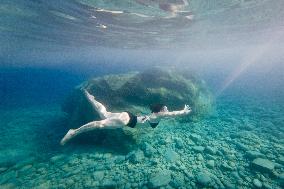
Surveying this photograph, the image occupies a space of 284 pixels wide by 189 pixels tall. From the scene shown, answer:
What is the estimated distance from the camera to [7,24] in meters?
19.4

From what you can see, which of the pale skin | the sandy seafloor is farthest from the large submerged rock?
the pale skin

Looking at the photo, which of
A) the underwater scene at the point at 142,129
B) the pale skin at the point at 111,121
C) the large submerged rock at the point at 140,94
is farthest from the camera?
the large submerged rock at the point at 140,94

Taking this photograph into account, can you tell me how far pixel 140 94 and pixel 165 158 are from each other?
5.20 meters

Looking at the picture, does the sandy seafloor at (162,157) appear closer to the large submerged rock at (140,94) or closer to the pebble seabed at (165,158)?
the pebble seabed at (165,158)

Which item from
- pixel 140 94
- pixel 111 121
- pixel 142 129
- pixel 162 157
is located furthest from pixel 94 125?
pixel 140 94

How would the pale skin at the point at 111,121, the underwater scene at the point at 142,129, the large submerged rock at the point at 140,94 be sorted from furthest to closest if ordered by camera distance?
1. the large submerged rock at the point at 140,94
2. the underwater scene at the point at 142,129
3. the pale skin at the point at 111,121

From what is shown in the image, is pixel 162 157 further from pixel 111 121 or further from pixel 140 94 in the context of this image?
pixel 140 94

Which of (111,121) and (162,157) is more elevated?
(111,121)

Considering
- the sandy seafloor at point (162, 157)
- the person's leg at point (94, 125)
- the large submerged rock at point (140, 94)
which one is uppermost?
the large submerged rock at point (140, 94)

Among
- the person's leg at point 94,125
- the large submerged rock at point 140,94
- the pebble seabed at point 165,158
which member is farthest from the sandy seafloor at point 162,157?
the person's leg at point 94,125

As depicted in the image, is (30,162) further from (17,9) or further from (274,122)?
(274,122)

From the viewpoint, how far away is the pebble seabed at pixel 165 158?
7382mm

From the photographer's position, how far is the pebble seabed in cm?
738

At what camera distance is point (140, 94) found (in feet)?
42.7
